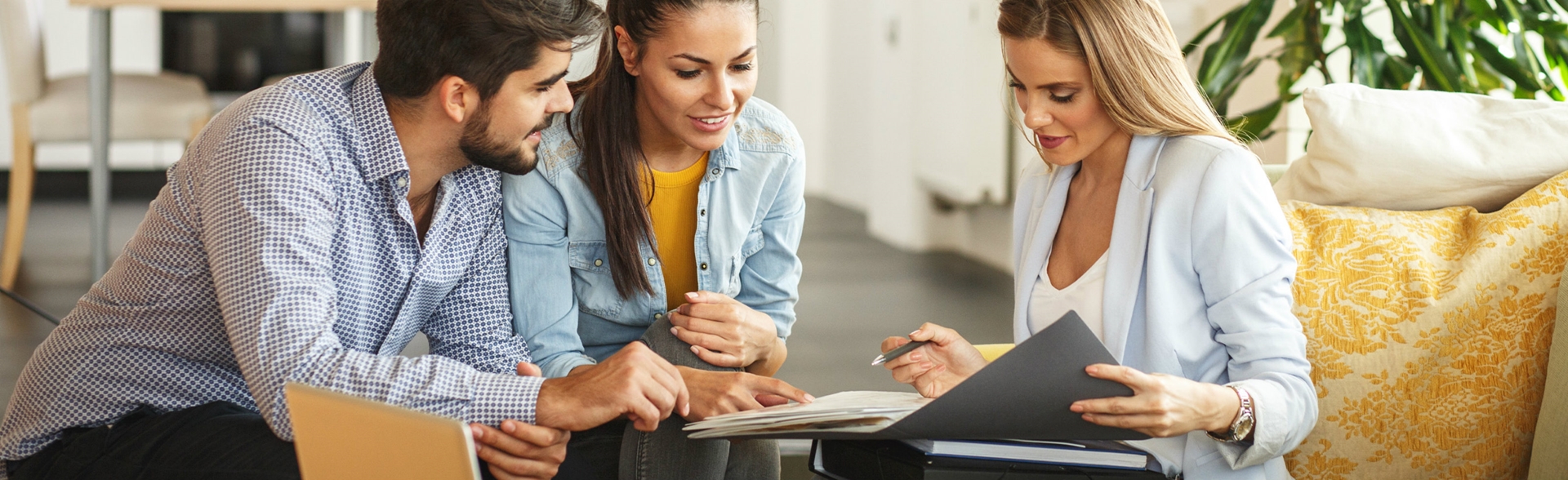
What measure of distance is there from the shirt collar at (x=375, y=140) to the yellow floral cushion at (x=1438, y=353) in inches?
37.6

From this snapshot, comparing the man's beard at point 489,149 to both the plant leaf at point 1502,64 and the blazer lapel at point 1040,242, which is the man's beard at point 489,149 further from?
the plant leaf at point 1502,64

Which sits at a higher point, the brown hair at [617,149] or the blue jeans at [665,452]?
the brown hair at [617,149]

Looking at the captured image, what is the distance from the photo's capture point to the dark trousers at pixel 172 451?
1.14m

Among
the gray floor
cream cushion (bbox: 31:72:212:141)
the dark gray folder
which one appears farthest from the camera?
cream cushion (bbox: 31:72:212:141)

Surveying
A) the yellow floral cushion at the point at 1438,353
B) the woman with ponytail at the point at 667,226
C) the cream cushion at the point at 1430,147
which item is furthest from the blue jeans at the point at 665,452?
the cream cushion at the point at 1430,147

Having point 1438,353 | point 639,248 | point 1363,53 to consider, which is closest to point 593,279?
point 639,248

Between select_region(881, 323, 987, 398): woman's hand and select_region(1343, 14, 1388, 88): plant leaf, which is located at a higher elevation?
select_region(1343, 14, 1388, 88): plant leaf

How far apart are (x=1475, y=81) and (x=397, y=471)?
6.81ft

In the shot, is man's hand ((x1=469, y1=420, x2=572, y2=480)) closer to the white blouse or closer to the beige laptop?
the beige laptop

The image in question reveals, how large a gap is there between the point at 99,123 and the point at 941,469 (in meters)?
2.94

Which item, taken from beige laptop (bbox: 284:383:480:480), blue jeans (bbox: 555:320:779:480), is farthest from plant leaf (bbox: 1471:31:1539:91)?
beige laptop (bbox: 284:383:480:480)

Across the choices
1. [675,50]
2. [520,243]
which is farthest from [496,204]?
[675,50]

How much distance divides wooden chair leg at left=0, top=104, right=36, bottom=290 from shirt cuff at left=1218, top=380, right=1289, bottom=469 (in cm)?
356

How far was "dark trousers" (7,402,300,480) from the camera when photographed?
114 cm
